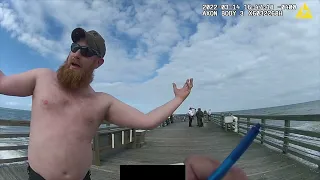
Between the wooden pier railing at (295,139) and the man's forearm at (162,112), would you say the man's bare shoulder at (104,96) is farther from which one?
the wooden pier railing at (295,139)

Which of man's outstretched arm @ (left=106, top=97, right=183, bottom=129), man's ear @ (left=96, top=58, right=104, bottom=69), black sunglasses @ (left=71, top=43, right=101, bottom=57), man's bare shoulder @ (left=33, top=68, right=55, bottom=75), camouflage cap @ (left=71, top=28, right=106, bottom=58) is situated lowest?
man's outstretched arm @ (left=106, top=97, right=183, bottom=129)

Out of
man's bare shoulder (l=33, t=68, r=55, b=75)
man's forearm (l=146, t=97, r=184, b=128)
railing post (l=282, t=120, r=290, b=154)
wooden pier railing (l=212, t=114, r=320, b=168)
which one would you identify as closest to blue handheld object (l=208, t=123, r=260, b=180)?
man's forearm (l=146, t=97, r=184, b=128)

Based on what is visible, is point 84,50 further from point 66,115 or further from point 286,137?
point 286,137

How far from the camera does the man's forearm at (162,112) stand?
5.43ft

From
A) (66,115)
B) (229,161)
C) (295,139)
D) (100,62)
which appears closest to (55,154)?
(66,115)

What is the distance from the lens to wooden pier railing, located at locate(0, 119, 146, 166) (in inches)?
188

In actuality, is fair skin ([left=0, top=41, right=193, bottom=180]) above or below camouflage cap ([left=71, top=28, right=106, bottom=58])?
below

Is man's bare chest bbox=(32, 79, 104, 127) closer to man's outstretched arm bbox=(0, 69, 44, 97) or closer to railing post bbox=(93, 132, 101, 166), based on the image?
man's outstretched arm bbox=(0, 69, 44, 97)

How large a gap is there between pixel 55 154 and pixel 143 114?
Result: 546mm

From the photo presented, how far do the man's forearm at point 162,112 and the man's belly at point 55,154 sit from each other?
45 cm

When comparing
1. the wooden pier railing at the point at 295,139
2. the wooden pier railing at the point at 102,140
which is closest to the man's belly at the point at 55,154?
the wooden pier railing at the point at 102,140

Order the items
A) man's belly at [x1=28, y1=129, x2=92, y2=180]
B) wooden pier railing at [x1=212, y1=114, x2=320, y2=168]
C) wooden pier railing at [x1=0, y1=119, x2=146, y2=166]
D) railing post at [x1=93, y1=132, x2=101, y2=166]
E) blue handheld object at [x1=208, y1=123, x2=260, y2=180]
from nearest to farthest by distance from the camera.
Result: blue handheld object at [x1=208, y1=123, x2=260, y2=180]
man's belly at [x1=28, y1=129, x2=92, y2=180]
wooden pier railing at [x1=0, y1=119, x2=146, y2=166]
wooden pier railing at [x1=212, y1=114, x2=320, y2=168]
railing post at [x1=93, y1=132, x2=101, y2=166]

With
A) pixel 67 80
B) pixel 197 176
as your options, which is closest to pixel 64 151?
pixel 67 80

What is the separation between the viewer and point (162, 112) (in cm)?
167
